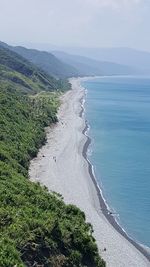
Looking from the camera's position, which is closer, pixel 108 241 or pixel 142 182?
pixel 108 241

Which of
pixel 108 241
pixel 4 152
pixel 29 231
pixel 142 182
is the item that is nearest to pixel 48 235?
pixel 29 231

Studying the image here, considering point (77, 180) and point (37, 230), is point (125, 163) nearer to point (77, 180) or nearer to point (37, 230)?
point (77, 180)

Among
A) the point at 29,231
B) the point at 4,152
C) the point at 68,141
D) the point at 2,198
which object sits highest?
the point at 68,141

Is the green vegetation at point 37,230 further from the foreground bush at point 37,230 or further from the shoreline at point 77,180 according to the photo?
the shoreline at point 77,180

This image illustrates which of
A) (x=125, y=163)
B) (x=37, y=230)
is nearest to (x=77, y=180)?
(x=125, y=163)

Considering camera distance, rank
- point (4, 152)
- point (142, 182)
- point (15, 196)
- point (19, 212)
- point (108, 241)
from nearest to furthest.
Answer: point (19, 212), point (15, 196), point (108, 241), point (4, 152), point (142, 182)

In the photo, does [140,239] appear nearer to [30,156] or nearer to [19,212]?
[19,212]
